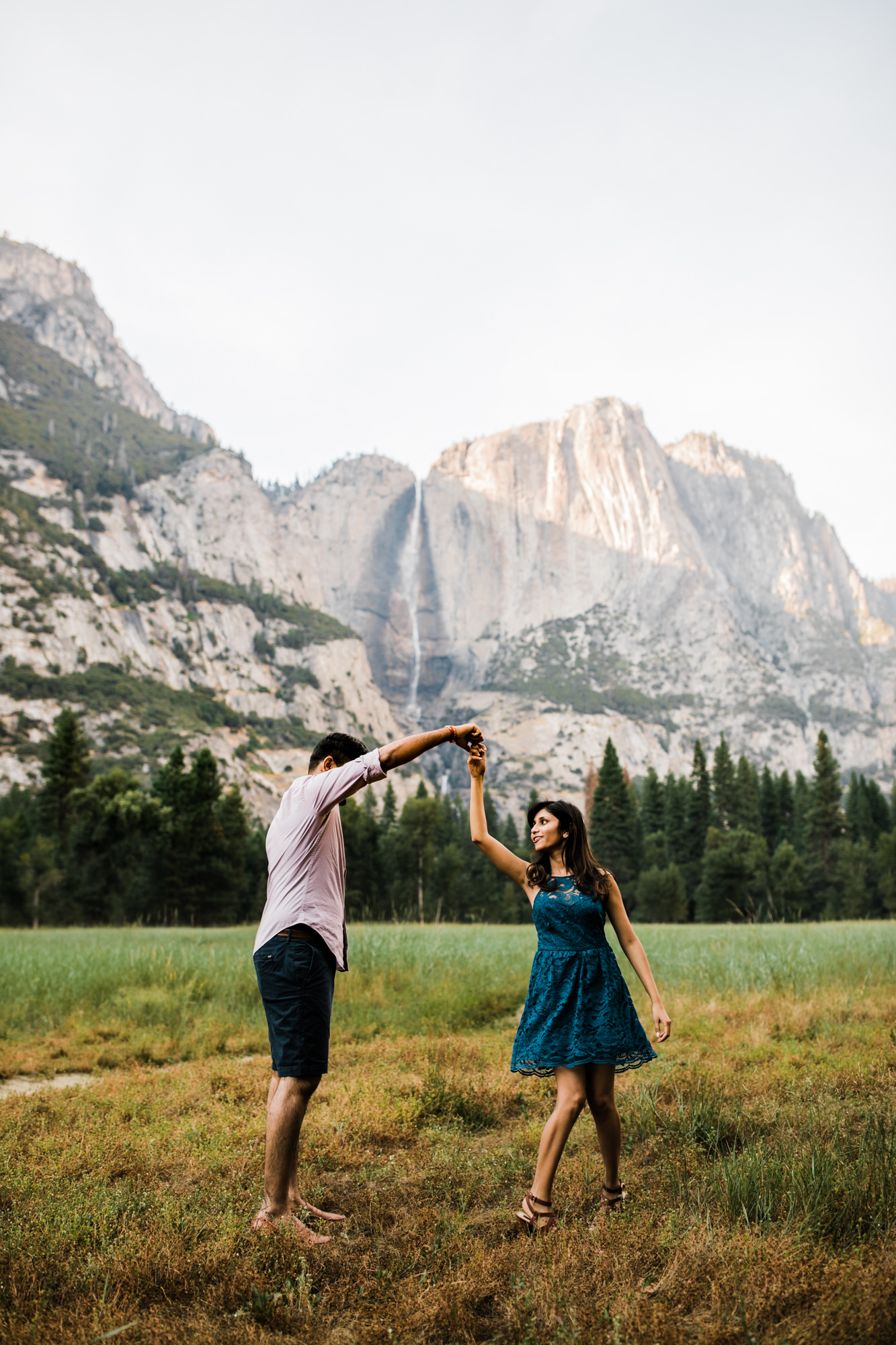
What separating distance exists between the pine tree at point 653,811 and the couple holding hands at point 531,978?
79779 mm

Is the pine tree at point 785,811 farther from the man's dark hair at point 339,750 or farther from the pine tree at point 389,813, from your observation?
the man's dark hair at point 339,750

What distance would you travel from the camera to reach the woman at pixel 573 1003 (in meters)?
4.10

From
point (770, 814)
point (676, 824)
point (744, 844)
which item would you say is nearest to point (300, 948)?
point (744, 844)

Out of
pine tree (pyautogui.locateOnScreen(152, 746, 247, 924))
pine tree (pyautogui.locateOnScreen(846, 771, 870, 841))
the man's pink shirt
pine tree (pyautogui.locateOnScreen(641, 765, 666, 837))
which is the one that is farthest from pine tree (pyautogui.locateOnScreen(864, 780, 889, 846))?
the man's pink shirt

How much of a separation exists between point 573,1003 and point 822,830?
76.0 m

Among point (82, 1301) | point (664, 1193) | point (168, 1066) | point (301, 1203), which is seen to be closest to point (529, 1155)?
point (664, 1193)

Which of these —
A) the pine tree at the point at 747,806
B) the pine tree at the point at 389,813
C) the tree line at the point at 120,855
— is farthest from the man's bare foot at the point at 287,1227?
the pine tree at the point at 389,813

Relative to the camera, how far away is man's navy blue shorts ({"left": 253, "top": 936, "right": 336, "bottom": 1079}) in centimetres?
419

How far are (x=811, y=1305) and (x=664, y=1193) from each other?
55.1 inches

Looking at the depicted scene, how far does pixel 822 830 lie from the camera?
7156 centimetres

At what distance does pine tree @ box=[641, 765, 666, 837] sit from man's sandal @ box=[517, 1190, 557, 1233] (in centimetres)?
8003

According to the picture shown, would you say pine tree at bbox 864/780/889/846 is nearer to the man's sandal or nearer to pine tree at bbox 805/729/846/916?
pine tree at bbox 805/729/846/916

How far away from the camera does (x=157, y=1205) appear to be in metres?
4.19

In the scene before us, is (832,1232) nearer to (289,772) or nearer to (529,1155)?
(529,1155)
